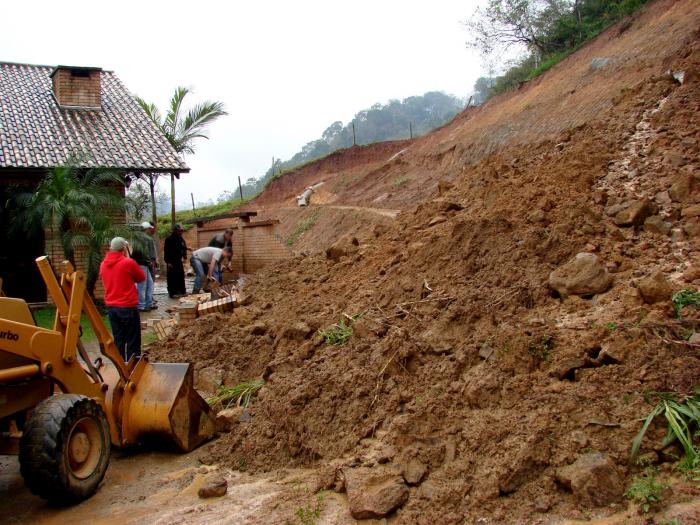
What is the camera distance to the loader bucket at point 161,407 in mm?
5434

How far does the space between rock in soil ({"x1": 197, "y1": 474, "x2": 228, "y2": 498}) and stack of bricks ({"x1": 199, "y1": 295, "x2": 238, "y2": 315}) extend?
5.37m

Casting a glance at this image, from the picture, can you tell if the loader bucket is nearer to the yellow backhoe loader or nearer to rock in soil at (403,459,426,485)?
the yellow backhoe loader

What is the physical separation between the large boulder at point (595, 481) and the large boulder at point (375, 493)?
3.37 feet

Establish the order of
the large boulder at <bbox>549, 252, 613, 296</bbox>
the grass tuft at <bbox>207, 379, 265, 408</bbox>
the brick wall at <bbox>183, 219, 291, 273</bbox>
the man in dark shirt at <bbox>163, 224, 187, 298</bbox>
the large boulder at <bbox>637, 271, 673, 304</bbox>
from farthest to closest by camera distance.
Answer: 1. the brick wall at <bbox>183, 219, 291, 273</bbox>
2. the man in dark shirt at <bbox>163, 224, 187, 298</bbox>
3. the grass tuft at <bbox>207, 379, 265, 408</bbox>
4. the large boulder at <bbox>549, 252, 613, 296</bbox>
5. the large boulder at <bbox>637, 271, 673, 304</bbox>

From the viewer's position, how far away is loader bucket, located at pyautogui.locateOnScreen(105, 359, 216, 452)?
543 cm

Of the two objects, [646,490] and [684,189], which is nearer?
[646,490]

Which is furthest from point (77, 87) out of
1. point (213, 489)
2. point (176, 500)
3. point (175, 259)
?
point (213, 489)

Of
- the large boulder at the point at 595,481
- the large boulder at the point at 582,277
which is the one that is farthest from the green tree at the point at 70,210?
the large boulder at the point at 595,481

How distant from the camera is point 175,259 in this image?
1363cm

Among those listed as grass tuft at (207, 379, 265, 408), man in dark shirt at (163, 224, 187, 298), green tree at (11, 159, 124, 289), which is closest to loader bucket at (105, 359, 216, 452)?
grass tuft at (207, 379, 265, 408)

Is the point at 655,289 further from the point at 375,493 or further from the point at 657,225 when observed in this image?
the point at 375,493

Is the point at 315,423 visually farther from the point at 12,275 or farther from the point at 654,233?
the point at 12,275

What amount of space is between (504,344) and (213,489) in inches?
97.2

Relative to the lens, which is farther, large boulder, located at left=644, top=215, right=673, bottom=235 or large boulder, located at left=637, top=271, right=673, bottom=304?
large boulder, located at left=644, top=215, right=673, bottom=235
